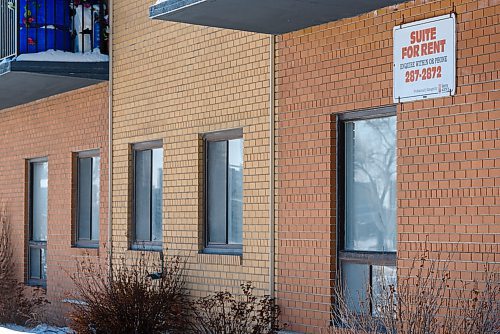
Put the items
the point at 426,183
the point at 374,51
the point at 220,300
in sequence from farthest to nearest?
the point at 220,300 → the point at 374,51 → the point at 426,183

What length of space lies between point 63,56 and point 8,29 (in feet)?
4.79

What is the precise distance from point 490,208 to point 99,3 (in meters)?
9.03

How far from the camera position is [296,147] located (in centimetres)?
1149

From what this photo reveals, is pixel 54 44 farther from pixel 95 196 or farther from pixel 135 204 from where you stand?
pixel 135 204

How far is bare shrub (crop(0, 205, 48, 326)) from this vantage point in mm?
17500

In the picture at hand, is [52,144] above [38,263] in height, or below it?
above

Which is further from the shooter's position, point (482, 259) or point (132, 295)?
point (132, 295)

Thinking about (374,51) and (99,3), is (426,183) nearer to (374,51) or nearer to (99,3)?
(374,51)

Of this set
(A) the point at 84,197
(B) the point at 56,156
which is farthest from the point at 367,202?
(B) the point at 56,156

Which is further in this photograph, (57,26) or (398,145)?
(57,26)

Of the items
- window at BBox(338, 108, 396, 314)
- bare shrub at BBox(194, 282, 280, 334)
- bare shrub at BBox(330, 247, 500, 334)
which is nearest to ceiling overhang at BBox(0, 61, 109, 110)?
bare shrub at BBox(194, 282, 280, 334)

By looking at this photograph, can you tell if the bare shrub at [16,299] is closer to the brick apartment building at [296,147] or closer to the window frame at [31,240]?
the window frame at [31,240]

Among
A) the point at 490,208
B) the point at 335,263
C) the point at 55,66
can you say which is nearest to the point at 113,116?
the point at 55,66

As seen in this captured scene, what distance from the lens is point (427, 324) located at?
8492mm
